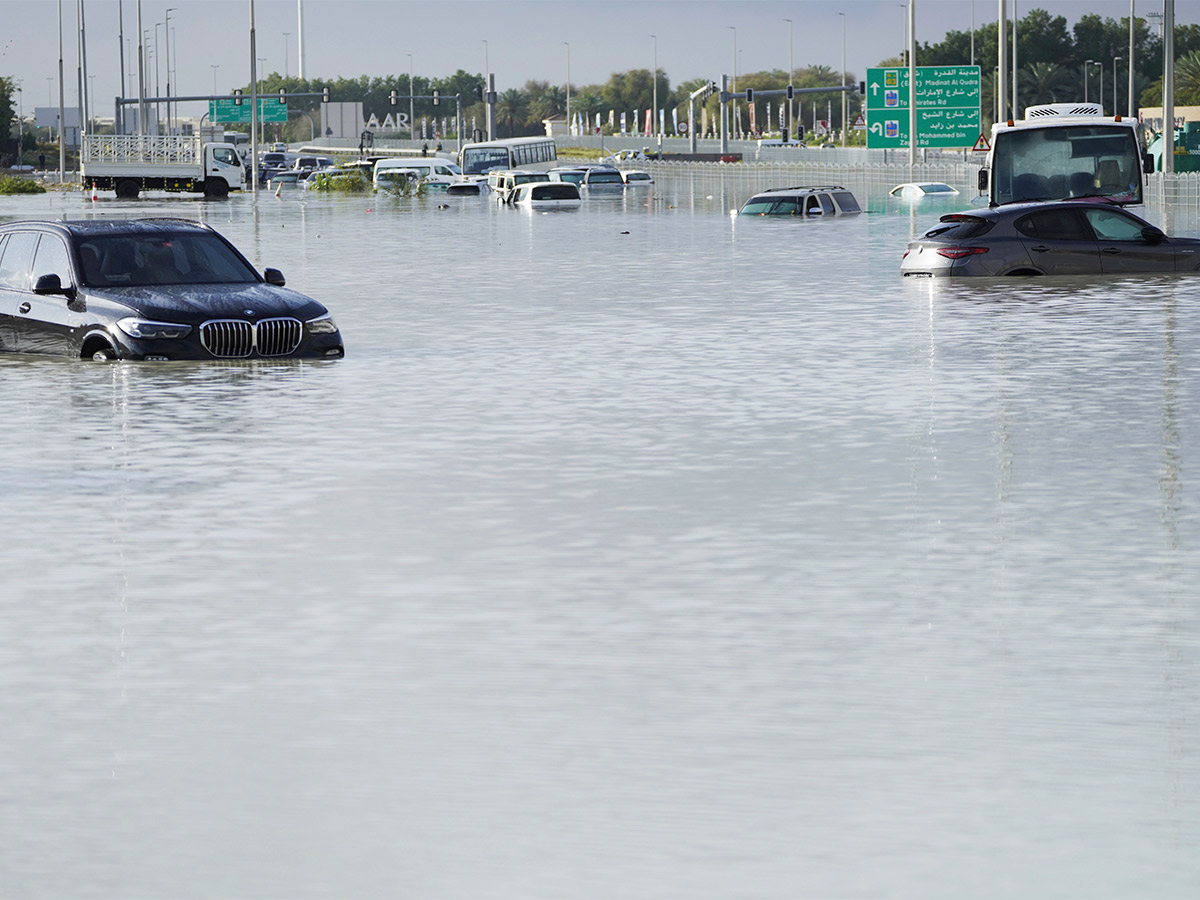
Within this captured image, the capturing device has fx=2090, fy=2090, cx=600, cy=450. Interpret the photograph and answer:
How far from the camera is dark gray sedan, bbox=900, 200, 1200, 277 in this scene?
29219 mm

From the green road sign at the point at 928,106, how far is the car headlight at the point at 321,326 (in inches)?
2508

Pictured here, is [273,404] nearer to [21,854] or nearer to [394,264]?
[21,854]

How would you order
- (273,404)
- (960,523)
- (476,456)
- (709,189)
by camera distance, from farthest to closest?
(709,189) → (273,404) → (476,456) → (960,523)

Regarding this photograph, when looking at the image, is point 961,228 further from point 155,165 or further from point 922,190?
point 155,165

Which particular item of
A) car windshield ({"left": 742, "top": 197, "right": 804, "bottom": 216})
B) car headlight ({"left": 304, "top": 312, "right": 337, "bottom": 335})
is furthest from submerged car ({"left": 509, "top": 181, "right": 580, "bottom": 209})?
car headlight ({"left": 304, "top": 312, "right": 337, "bottom": 335})

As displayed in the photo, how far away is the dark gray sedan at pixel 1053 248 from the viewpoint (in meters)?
29.2

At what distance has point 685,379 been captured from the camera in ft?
57.7

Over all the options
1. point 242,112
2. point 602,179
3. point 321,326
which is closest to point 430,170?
point 602,179

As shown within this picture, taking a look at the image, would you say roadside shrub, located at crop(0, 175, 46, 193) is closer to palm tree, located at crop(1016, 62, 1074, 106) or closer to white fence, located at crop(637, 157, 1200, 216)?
white fence, located at crop(637, 157, 1200, 216)

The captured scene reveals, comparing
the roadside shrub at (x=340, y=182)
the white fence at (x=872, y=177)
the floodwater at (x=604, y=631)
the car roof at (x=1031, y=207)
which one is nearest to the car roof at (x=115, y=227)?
the floodwater at (x=604, y=631)

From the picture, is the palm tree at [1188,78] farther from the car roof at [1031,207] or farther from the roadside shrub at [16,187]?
the car roof at [1031,207]

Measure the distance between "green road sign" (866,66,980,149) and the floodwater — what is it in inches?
2524

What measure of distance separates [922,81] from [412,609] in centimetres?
7509

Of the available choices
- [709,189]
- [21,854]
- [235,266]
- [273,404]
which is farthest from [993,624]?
[709,189]
